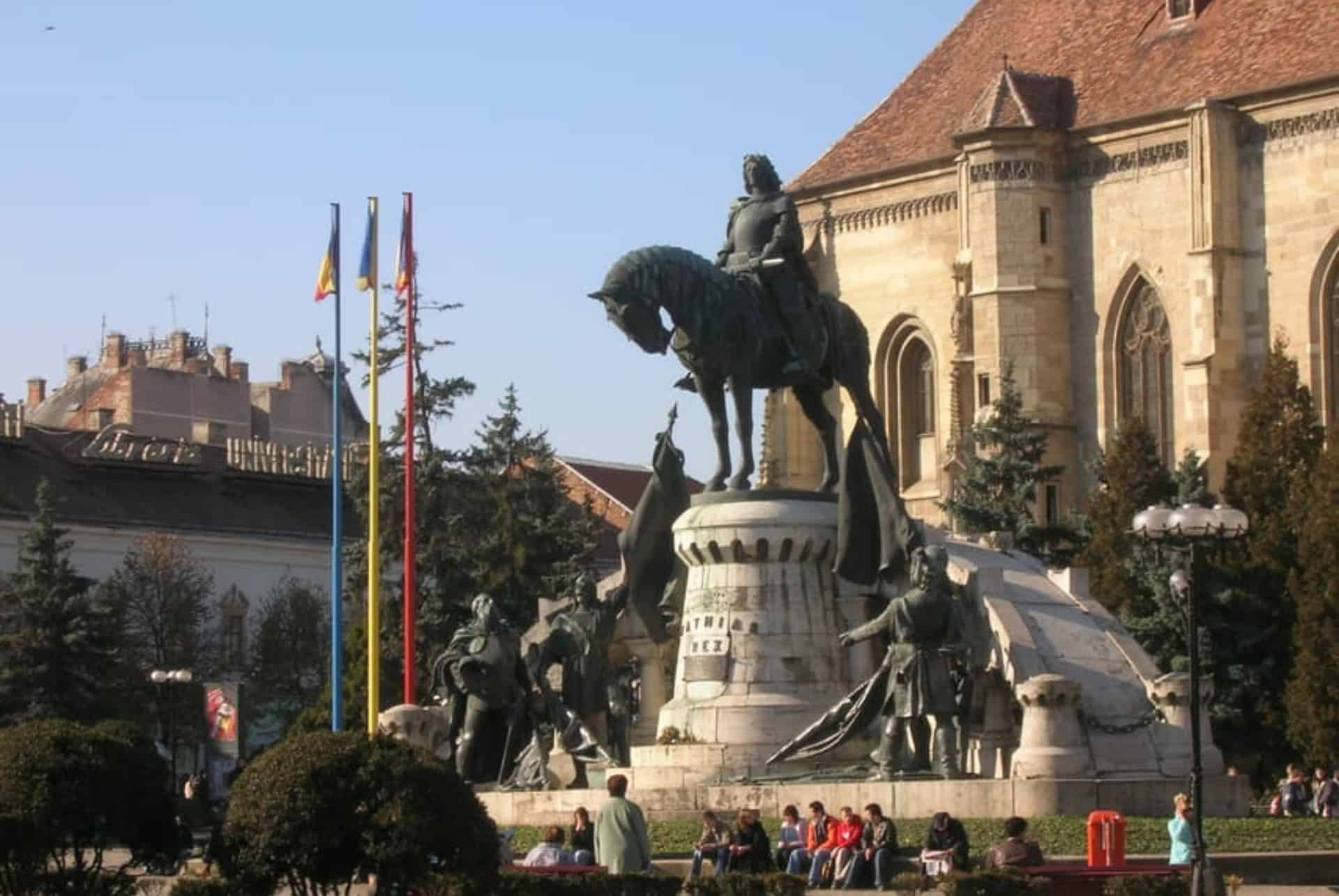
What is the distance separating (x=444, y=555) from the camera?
64.5m

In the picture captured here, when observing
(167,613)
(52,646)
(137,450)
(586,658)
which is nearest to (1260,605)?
(586,658)

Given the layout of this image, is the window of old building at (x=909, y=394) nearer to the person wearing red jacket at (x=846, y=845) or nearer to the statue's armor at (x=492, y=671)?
the statue's armor at (x=492, y=671)

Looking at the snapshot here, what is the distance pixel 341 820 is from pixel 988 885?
4861 mm

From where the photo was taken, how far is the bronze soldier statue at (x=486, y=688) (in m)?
36.0

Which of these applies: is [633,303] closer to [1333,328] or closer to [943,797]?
[943,797]

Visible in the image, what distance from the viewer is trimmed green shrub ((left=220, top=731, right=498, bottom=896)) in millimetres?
20766

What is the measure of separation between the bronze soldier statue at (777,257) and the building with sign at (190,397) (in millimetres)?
60097

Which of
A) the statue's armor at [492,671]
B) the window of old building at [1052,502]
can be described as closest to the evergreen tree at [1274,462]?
the window of old building at [1052,502]

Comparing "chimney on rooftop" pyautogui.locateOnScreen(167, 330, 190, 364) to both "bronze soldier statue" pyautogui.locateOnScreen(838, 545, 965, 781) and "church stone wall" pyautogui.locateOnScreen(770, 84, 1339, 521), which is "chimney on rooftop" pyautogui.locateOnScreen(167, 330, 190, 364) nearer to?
"church stone wall" pyautogui.locateOnScreen(770, 84, 1339, 521)

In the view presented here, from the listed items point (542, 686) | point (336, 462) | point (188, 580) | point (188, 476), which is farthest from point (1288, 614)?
point (188, 476)

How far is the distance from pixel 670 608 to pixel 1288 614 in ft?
59.1

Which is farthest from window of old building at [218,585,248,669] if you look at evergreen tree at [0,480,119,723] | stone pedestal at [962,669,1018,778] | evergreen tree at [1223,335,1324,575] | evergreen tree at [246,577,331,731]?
stone pedestal at [962,669,1018,778]

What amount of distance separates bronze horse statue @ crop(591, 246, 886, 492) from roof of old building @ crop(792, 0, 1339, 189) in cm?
3237

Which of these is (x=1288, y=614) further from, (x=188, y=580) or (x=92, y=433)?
(x=92, y=433)
